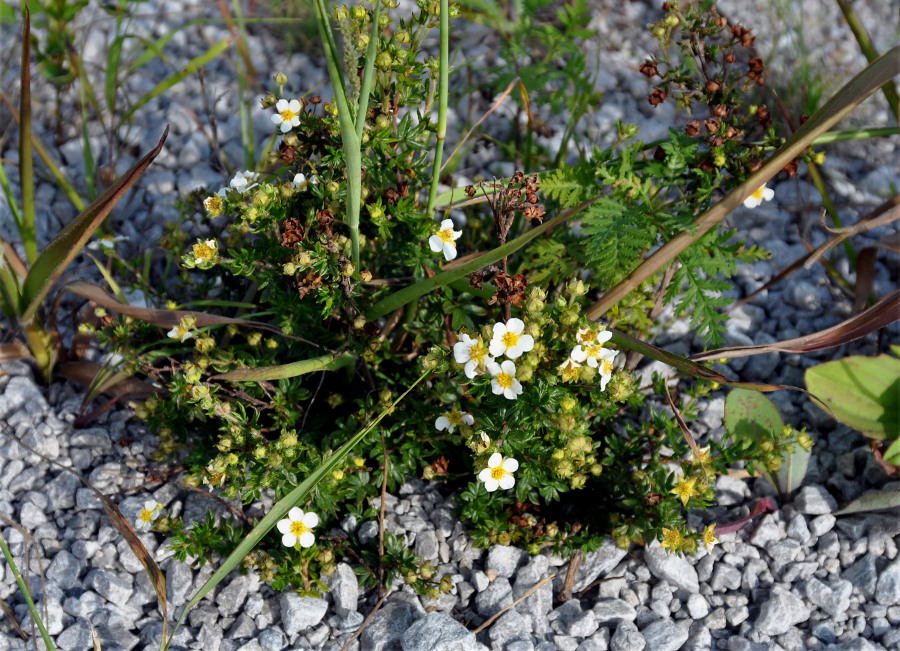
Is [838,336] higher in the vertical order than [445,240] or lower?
lower

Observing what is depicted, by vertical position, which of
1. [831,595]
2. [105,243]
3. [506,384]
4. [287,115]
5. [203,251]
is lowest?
[831,595]

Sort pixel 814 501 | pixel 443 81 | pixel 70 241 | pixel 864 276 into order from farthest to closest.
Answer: pixel 864 276 < pixel 814 501 < pixel 70 241 < pixel 443 81

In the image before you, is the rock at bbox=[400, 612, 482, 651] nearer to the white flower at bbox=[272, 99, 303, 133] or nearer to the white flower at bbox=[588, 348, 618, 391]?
the white flower at bbox=[588, 348, 618, 391]

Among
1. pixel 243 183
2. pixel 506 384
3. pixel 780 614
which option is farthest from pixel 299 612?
pixel 780 614

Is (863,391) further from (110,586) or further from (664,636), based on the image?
(110,586)

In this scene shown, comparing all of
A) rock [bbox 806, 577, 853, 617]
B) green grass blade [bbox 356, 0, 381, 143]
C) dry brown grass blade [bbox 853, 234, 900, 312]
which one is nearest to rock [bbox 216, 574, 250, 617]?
green grass blade [bbox 356, 0, 381, 143]

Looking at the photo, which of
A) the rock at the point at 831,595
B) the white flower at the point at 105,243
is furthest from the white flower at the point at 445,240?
the rock at the point at 831,595
